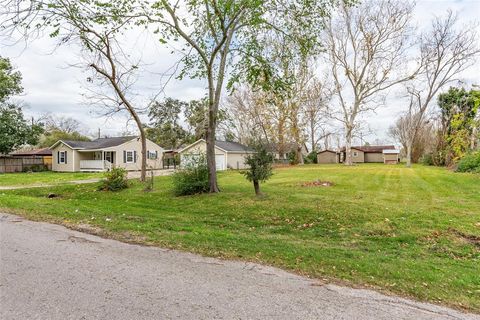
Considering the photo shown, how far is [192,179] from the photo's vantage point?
12320 millimetres

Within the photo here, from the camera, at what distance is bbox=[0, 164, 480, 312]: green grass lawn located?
4352 mm

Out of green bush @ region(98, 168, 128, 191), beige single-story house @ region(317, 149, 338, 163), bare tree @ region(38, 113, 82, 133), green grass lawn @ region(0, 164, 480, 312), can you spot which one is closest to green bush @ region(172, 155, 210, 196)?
green grass lawn @ region(0, 164, 480, 312)

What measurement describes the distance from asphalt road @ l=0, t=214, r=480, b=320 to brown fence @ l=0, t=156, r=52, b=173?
110 feet

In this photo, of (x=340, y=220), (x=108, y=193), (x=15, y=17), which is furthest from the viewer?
(x=108, y=193)

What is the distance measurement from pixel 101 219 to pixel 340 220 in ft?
20.9

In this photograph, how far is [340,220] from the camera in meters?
7.75

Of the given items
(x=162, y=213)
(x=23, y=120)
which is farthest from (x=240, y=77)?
(x=23, y=120)

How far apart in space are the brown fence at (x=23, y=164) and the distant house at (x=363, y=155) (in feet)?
137

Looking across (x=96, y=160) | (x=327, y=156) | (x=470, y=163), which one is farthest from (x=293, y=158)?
(x=96, y=160)

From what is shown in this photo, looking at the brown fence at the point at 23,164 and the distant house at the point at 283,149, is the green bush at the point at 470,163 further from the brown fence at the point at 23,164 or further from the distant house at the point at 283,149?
the brown fence at the point at 23,164

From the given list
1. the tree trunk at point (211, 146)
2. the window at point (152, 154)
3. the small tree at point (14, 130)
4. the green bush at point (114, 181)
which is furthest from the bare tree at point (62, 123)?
the tree trunk at point (211, 146)

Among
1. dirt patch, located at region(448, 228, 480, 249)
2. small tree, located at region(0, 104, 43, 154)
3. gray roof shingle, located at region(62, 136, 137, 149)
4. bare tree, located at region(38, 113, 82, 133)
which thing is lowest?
dirt patch, located at region(448, 228, 480, 249)

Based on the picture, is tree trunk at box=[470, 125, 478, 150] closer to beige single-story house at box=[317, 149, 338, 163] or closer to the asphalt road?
the asphalt road

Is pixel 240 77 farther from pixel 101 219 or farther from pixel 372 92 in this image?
pixel 372 92
